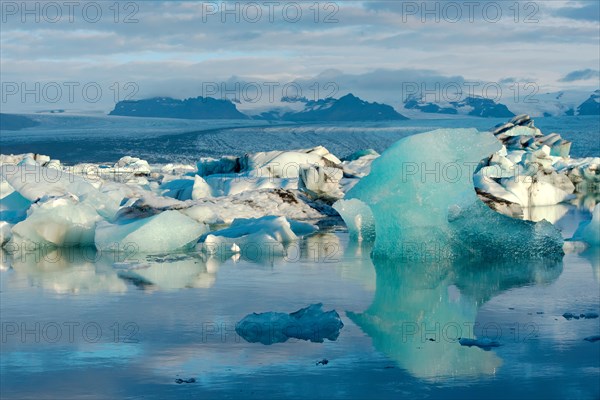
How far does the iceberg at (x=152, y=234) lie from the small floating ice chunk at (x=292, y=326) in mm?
3653

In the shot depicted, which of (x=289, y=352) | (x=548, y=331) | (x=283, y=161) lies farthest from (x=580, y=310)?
(x=283, y=161)

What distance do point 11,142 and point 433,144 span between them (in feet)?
152

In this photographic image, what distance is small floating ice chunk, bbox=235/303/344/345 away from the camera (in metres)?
5.19

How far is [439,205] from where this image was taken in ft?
26.7

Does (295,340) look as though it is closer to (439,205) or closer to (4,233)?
(439,205)

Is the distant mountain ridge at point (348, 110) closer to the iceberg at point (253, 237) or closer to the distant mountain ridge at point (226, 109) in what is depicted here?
the distant mountain ridge at point (226, 109)

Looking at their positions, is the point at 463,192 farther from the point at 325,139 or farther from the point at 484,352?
the point at 325,139

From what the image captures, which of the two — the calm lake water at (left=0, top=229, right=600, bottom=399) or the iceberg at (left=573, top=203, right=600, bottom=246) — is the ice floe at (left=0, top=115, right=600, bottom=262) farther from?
the calm lake water at (left=0, top=229, right=600, bottom=399)

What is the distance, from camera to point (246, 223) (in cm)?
1036

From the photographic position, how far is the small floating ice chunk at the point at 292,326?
5.19 m

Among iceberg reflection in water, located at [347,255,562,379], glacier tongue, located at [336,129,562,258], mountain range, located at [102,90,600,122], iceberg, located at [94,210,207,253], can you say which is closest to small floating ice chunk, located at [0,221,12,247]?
iceberg, located at [94,210,207,253]

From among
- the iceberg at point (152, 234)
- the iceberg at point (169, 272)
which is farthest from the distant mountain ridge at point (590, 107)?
the iceberg at point (169, 272)

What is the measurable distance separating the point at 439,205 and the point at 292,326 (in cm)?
316

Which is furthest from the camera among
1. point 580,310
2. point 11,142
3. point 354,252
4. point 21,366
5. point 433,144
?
point 11,142
